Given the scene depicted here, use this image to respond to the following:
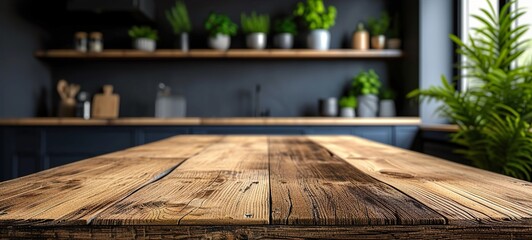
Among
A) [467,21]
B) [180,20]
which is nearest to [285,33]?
[180,20]

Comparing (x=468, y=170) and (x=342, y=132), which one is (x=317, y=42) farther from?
(x=468, y=170)

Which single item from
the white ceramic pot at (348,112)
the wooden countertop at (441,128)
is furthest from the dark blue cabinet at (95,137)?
the white ceramic pot at (348,112)

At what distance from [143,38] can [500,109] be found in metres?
2.59

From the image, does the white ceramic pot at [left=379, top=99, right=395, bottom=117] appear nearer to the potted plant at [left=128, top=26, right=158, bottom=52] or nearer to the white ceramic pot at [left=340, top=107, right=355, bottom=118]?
the white ceramic pot at [left=340, top=107, right=355, bottom=118]

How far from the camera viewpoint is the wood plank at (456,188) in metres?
0.55

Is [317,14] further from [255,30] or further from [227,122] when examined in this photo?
[227,122]

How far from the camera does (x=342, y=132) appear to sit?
343 cm

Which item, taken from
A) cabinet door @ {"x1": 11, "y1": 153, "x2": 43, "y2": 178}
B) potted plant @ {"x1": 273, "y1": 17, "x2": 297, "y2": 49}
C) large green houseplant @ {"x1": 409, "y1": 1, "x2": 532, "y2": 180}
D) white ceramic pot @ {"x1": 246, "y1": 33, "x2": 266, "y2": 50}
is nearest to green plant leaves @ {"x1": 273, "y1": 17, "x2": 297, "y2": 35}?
potted plant @ {"x1": 273, "y1": 17, "x2": 297, "y2": 49}

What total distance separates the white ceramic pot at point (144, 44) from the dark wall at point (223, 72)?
262mm

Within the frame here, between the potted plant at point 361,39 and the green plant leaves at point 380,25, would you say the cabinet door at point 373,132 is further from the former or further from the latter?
the green plant leaves at point 380,25

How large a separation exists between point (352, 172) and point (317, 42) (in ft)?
9.44

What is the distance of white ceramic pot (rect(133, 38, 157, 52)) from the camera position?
148 inches

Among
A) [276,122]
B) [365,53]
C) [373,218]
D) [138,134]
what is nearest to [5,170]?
[138,134]

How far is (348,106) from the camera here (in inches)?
147
